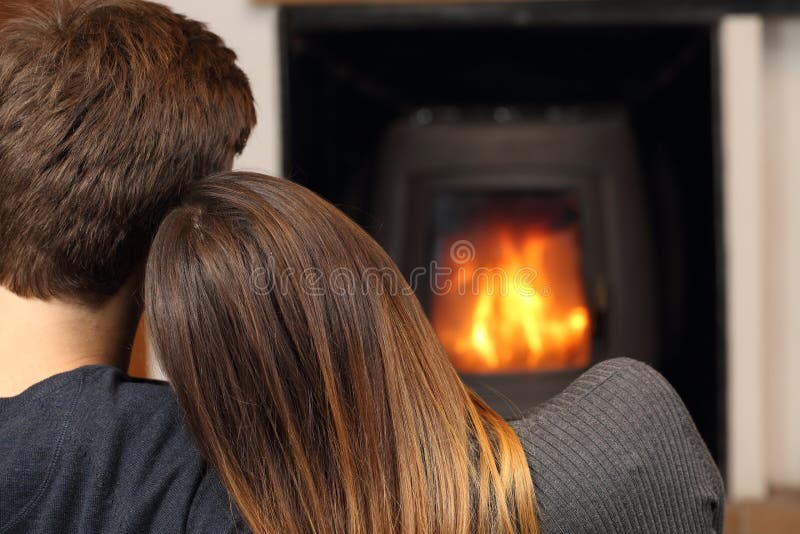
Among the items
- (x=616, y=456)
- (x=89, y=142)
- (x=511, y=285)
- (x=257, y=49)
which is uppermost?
(x=257, y=49)

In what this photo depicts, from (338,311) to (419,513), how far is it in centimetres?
14

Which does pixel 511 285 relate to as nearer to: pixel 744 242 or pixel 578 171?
pixel 578 171

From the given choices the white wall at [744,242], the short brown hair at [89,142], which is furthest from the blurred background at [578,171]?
the short brown hair at [89,142]

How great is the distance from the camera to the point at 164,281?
0.58 meters

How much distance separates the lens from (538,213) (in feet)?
5.51

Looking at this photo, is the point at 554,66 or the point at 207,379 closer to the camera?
the point at 207,379

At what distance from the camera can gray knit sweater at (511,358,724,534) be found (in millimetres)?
615

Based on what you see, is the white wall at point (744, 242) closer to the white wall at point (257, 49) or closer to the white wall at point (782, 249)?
the white wall at point (782, 249)

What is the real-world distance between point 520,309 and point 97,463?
3.86 ft

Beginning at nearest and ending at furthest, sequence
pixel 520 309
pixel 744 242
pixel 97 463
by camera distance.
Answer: pixel 97 463
pixel 744 242
pixel 520 309

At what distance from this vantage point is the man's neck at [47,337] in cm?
65

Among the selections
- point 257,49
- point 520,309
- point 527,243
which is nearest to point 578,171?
point 527,243

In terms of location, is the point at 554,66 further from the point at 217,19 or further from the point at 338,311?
the point at 338,311

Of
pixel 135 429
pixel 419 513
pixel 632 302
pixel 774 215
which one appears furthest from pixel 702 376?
pixel 135 429
